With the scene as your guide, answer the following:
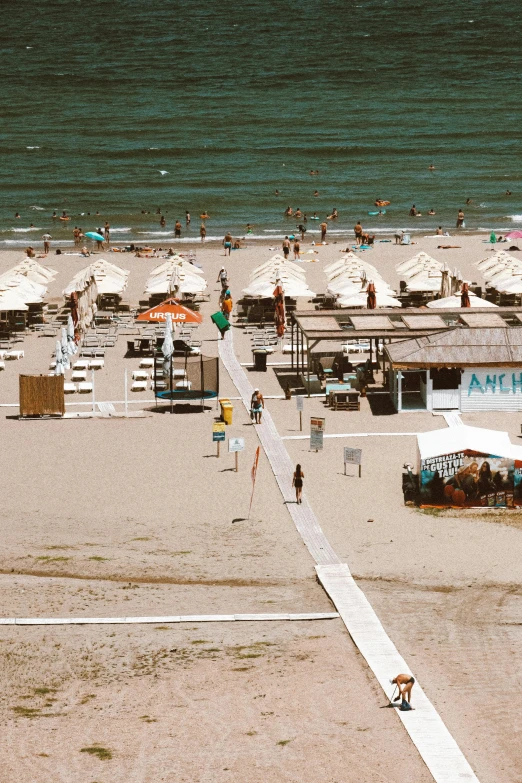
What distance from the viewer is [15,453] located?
2878cm

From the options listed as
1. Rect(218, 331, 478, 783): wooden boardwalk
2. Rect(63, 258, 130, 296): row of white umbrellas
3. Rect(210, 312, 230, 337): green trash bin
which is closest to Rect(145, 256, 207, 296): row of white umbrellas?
Rect(63, 258, 130, 296): row of white umbrellas

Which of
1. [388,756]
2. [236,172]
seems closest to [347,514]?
[388,756]

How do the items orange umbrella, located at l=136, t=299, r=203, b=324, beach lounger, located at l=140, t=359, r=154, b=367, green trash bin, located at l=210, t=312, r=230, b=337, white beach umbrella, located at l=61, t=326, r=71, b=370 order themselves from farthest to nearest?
green trash bin, located at l=210, t=312, r=230, b=337 → orange umbrella, located at l=136, t=299, r=203, b=324 → beach lounger, located at l=140, t=359, r=154, b=367 → white beach umbrella, located at l=61, t=326, r=71, b=370

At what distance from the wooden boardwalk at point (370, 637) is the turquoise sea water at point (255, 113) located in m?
44.1

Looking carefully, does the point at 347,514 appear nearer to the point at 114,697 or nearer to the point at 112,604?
the point at 112,604

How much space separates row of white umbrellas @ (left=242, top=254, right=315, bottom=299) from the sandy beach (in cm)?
1160

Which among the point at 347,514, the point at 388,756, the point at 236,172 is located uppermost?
the point at 236,172

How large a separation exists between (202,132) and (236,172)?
15775mm

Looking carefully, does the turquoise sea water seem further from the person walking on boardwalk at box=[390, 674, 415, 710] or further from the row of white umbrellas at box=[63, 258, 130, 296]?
the person walking on boardwalk at box=[390, 674, 415, 710]

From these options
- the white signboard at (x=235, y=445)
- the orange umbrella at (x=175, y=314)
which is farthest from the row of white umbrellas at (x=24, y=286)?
the white signboard at (x=235, y=445)

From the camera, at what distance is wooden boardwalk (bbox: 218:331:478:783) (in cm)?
1516

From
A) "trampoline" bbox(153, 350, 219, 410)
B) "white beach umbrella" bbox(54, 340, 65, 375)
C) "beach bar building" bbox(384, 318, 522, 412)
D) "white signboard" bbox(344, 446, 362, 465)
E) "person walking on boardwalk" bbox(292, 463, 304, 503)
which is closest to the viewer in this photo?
"person walking on boardwalk" bbox(292, 463, 304, 503)

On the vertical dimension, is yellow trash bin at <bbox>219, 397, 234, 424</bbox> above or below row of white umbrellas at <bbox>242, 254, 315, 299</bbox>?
below

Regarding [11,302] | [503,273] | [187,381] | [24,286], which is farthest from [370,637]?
[503,273]
